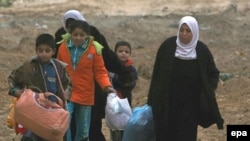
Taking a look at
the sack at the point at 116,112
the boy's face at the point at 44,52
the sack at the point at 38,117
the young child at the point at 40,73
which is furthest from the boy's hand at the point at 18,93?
the sack at the point at 116,112

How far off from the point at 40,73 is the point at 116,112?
958 millimetres

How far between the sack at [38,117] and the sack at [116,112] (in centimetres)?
98

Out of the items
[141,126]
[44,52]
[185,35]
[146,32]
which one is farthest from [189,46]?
[146,32]

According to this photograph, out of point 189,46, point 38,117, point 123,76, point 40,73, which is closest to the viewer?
point 38,117

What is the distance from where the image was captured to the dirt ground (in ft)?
39.6

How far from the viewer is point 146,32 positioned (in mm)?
23859

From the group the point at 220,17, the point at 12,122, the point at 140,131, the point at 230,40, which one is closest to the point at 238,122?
the point at 140,131

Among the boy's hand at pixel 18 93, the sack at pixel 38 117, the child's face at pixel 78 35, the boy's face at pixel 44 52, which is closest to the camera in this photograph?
the sack at pixel 38 117

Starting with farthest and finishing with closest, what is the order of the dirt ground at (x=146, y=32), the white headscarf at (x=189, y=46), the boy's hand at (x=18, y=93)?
the dirt ground at (x=146, y=32), the white headscarf at (x=189, y=46), the boy's hand at (x=18, y=93)

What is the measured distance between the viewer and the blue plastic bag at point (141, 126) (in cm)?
649

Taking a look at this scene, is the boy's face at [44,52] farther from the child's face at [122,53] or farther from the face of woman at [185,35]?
the child's face at [122,53]

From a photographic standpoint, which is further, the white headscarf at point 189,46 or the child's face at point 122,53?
the child's face at point 122,53

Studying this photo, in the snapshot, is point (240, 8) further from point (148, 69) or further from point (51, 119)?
point (51, 119)

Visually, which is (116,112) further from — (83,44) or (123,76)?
(83,44)
